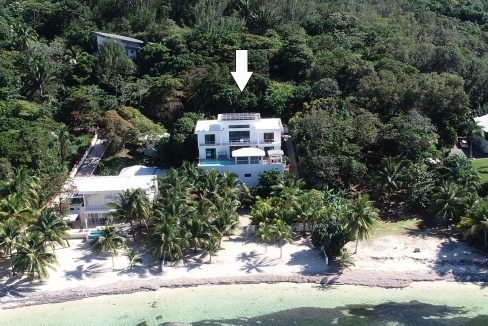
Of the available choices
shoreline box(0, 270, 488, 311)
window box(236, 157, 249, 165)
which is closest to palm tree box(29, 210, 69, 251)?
shoreline box(0, 270, 488, 311)

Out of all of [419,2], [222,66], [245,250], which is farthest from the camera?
[419,2]

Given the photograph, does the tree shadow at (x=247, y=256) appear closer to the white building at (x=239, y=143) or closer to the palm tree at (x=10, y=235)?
the white building at (x=239, y=143)

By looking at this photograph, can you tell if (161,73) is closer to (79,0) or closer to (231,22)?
(231,22)

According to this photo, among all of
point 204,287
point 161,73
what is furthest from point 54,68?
point 204,287

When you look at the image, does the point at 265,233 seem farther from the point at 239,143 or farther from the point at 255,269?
the point at 239,143

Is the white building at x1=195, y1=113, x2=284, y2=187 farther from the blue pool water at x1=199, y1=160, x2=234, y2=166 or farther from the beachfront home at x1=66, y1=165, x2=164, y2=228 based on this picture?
the beachfront home at x1=66, y1=165, x2=164, y2=228

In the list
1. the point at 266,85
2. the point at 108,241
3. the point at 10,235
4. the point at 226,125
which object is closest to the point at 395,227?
the point at 226,125

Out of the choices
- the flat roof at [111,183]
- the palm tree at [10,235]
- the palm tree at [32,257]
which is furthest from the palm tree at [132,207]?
the palm tree at [10,235]
